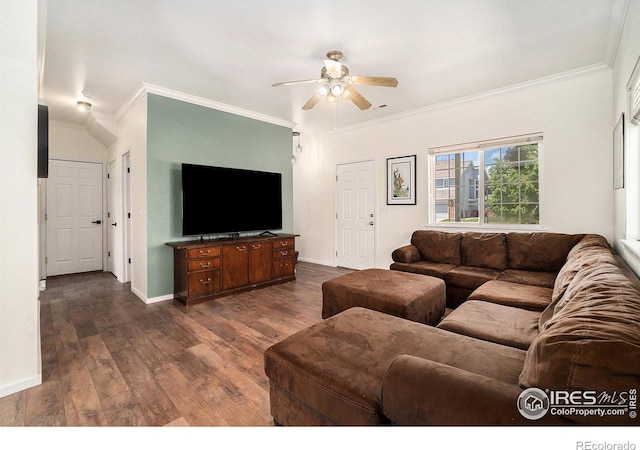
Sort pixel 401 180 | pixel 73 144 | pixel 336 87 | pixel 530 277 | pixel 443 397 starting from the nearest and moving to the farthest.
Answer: pixel 443 397 → pixel 336 87 → pixel 530 277 → pixel 401 180 → pixel 73 144

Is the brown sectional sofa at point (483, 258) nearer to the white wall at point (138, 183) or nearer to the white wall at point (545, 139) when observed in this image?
the white wall at point (545, 139)

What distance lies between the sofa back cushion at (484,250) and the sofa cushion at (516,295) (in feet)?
2.44

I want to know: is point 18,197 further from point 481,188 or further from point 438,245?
point 481,188

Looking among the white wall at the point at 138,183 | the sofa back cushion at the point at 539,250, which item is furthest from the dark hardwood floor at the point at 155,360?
the sofa back cushion at the point at 539,250

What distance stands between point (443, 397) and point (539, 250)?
3105 millimetres

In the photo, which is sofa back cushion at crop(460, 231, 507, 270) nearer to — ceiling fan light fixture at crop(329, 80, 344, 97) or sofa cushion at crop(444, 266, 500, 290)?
sofa cushion at crop(444, 266, 500, 290)

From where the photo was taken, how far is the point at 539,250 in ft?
10.6

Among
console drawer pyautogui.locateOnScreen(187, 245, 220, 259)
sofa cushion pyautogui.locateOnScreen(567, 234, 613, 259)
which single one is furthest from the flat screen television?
sofa cushion pyautogui.locateOnScreen(567, 234, 613, 259)

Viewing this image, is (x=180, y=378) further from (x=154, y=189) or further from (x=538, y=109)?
(x=538, y=109)

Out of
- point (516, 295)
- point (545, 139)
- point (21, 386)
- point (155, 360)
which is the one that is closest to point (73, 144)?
point (21, 386)

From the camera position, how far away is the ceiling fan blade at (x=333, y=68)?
2.56m

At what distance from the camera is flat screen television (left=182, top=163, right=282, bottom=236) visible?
374 cm

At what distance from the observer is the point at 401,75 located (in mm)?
3279
